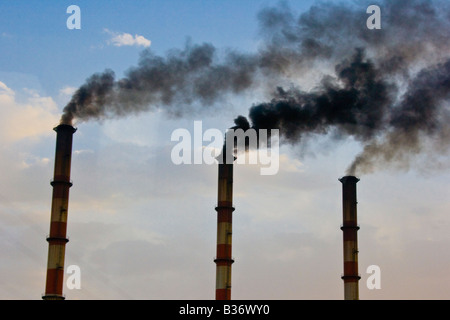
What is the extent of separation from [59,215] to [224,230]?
A: 8583mm

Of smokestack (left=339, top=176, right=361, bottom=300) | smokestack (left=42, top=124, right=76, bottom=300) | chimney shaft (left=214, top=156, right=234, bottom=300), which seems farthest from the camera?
smokestack (left=339, top=176, right=361, bottom=300)

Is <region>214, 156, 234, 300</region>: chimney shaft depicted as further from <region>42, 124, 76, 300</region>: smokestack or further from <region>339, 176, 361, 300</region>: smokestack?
<region>42, 124, 76, 300</region>: smokestack

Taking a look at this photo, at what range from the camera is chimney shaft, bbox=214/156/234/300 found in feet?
113

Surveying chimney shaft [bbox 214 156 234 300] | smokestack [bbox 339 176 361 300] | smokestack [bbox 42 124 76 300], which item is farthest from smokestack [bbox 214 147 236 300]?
smokestack [bbox 42 124 76 300]

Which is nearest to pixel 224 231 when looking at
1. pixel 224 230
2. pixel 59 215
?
pixel 224 230

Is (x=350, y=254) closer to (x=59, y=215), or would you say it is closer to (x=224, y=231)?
(x=224, y=231)

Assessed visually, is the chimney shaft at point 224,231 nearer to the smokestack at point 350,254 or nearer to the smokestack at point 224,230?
the smokestack at point 224,230

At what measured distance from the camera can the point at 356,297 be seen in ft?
121

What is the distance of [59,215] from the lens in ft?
109

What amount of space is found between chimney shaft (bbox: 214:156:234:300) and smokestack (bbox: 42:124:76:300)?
7.92 meters
